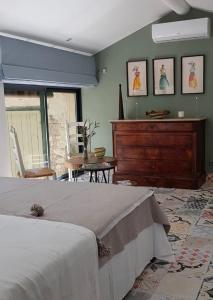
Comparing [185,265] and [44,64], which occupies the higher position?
[44,64]

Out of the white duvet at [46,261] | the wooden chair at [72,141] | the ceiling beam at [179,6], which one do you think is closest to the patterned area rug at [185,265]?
the white duvet at [46,261]

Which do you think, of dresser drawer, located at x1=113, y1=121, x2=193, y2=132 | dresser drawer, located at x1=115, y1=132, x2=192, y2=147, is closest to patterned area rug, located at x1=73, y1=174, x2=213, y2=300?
dresser drawer, located at x1=115, y1=132, x2=192, y2=147

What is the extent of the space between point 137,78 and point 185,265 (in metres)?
3.74

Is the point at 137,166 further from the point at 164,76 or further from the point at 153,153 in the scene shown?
the point at 164,76

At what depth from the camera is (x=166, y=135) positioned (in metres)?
5.05

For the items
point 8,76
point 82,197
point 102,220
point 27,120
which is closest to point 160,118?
point 27,120

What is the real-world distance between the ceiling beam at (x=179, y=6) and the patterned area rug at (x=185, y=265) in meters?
2.61

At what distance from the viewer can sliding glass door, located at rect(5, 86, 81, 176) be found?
4.89 metres

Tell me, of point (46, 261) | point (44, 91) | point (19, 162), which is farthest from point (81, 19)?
point (46, 261)

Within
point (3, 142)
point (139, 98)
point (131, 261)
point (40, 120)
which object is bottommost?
point (131, 261)

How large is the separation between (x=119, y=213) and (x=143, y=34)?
4.26 m

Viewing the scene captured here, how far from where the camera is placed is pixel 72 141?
6.02 meters

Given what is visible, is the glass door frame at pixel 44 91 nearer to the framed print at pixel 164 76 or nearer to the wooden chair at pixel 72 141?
the wooden chair at pixel 72 141

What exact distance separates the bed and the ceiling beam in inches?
114
